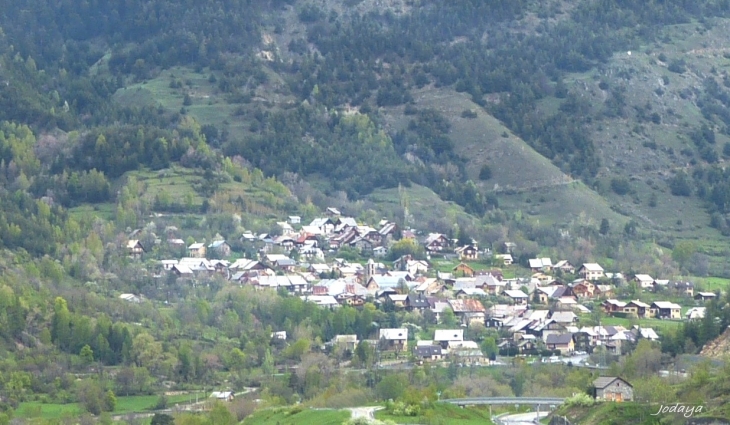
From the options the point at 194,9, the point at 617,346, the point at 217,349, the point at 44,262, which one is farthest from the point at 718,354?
the point at 194,9

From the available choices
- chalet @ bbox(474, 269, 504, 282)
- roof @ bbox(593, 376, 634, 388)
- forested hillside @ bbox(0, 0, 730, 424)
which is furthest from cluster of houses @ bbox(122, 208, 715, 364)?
roof @ bbox(593, 376, 634, 388)

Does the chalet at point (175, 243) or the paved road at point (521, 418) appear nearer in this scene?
the paved road at point (521, 418)

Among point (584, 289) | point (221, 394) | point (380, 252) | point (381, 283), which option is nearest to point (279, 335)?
point (221, 394)

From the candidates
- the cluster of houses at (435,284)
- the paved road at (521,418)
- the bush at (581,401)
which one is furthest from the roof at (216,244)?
the bush at (581,401)

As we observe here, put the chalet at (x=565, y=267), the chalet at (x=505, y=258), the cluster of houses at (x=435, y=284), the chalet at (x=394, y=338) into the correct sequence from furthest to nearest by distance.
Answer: the chalet at (x=505, y=258) → the chalet at (x=565, y=267) → the cluster of houses at (x=435, y=284) → the chalet at (x=394, y=338)

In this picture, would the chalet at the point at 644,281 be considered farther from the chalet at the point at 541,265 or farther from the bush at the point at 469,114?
the bush at the point at 469,114

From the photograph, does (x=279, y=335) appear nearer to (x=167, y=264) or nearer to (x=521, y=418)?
(x=167, y=264)
